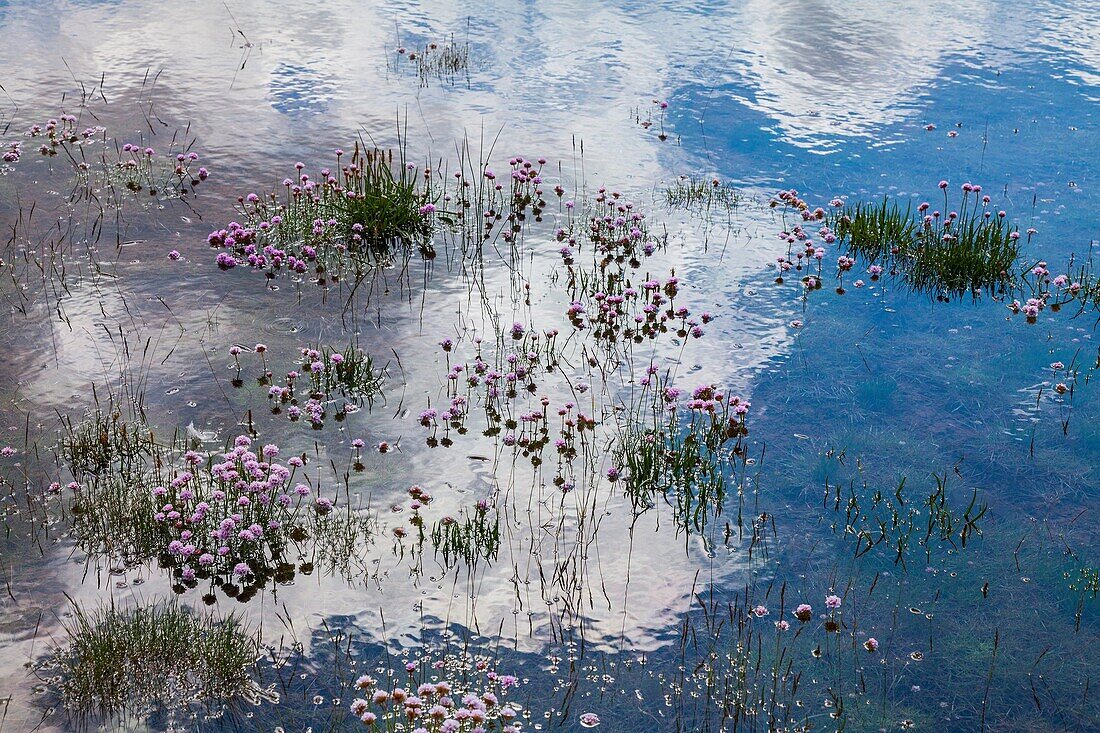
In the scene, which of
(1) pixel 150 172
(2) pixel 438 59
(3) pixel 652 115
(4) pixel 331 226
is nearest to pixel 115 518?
(4) pixel 331 226

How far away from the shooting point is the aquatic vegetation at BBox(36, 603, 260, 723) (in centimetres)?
532

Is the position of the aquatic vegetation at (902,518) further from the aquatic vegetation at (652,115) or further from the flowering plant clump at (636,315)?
the aquatic vegetation at (652,115)

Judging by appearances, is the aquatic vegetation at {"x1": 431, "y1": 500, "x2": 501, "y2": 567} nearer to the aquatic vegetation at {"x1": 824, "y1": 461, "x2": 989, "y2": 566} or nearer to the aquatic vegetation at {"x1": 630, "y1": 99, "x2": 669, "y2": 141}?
the aquatic vegetation at {"x1": 824, "y1": 461, "x2": 989, "y2": 566}

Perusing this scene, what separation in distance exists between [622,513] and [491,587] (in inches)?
46.4

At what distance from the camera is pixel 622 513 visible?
23.1 feet

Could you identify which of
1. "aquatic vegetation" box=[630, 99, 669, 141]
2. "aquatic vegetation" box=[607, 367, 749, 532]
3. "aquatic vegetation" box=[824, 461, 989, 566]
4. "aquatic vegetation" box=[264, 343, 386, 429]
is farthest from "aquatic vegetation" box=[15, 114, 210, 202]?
"aquatic vegetation" box=[824, 461, 989, 566]

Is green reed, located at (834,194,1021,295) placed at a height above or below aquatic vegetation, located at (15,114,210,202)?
→ below

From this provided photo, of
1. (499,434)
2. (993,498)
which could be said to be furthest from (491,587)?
(993,498)

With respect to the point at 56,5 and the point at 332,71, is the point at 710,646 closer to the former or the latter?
the point at 332,71

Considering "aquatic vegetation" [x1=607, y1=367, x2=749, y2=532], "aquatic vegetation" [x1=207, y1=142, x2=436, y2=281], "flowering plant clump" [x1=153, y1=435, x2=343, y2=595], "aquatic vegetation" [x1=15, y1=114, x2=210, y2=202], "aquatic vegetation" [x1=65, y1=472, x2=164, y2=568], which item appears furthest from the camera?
"aquatic vegetation" [x1=15, y1=114, x2=210, y2=202]

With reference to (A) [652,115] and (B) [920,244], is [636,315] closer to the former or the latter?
(B) [920,244]

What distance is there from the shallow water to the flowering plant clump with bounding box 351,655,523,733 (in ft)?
0.73

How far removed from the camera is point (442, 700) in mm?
5273

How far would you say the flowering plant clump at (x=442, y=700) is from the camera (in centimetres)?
481
